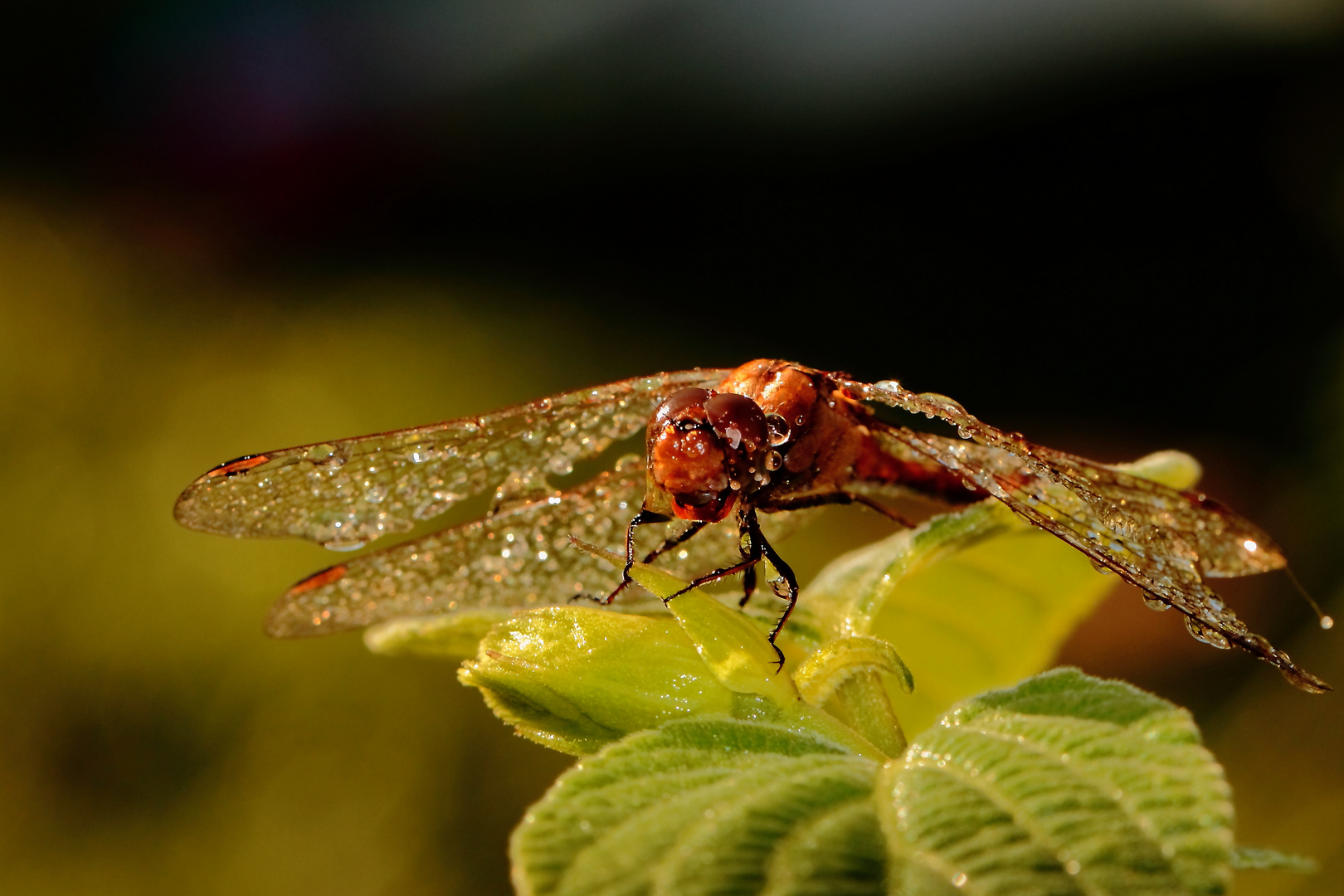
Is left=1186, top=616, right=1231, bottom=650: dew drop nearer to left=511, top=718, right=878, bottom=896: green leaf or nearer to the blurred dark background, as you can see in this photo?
left=511, top=718, right=878, bottom=896: green leaf

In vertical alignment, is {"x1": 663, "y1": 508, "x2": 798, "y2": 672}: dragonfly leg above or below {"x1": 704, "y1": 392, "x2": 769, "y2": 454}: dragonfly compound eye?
below

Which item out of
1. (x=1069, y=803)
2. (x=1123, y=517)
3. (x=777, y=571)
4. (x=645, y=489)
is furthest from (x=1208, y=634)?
(x=645, y=489)

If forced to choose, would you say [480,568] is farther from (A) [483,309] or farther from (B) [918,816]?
(A) [483,309]

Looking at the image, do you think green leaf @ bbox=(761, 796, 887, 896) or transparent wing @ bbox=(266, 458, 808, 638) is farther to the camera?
transparent wing @ bbox=(266, 458, 808, 638)

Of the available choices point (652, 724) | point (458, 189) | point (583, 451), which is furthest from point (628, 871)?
point (458, 189)

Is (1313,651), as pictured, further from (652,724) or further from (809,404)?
(652,724)

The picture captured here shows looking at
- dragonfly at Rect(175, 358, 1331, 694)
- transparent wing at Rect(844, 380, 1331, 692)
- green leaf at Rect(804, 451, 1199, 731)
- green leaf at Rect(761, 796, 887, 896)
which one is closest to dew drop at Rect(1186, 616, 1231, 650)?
transparent wing at Rect(844, 380, 1331, 692)
